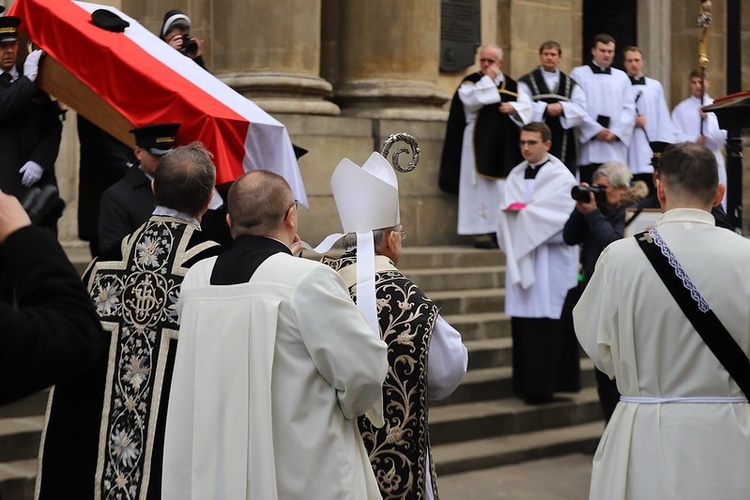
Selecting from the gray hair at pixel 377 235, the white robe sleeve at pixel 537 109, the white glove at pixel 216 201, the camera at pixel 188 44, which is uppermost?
the camera at pixel 188 44

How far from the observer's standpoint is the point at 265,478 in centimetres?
404

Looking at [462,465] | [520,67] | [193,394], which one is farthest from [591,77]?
[193,394]

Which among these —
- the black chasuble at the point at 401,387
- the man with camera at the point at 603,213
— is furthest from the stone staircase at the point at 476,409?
the black chasuble at the point at 401,387

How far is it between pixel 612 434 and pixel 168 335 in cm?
163

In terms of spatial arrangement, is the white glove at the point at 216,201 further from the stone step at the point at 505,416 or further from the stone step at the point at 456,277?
the stone step at the point at 456,277

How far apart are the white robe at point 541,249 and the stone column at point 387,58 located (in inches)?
104

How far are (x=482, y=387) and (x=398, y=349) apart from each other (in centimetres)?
456

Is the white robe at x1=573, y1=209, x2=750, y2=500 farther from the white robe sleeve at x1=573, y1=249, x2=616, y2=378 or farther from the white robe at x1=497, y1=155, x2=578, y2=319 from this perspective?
the white robe at x1=497, y1=155, x2=578, y2=319

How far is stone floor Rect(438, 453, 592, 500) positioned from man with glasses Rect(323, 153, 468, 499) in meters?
2.93

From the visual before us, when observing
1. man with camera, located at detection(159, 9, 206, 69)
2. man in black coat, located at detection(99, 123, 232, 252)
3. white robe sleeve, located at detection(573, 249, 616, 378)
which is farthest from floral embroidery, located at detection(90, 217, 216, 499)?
man with camera, located at detection(159, 9, 206, 69)

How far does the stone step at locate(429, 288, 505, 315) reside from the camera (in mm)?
10000

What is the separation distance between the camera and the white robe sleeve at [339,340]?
13.1ft

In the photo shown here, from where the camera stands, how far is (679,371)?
453 cm

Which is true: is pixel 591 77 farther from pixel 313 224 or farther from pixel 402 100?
pixel 313 224
